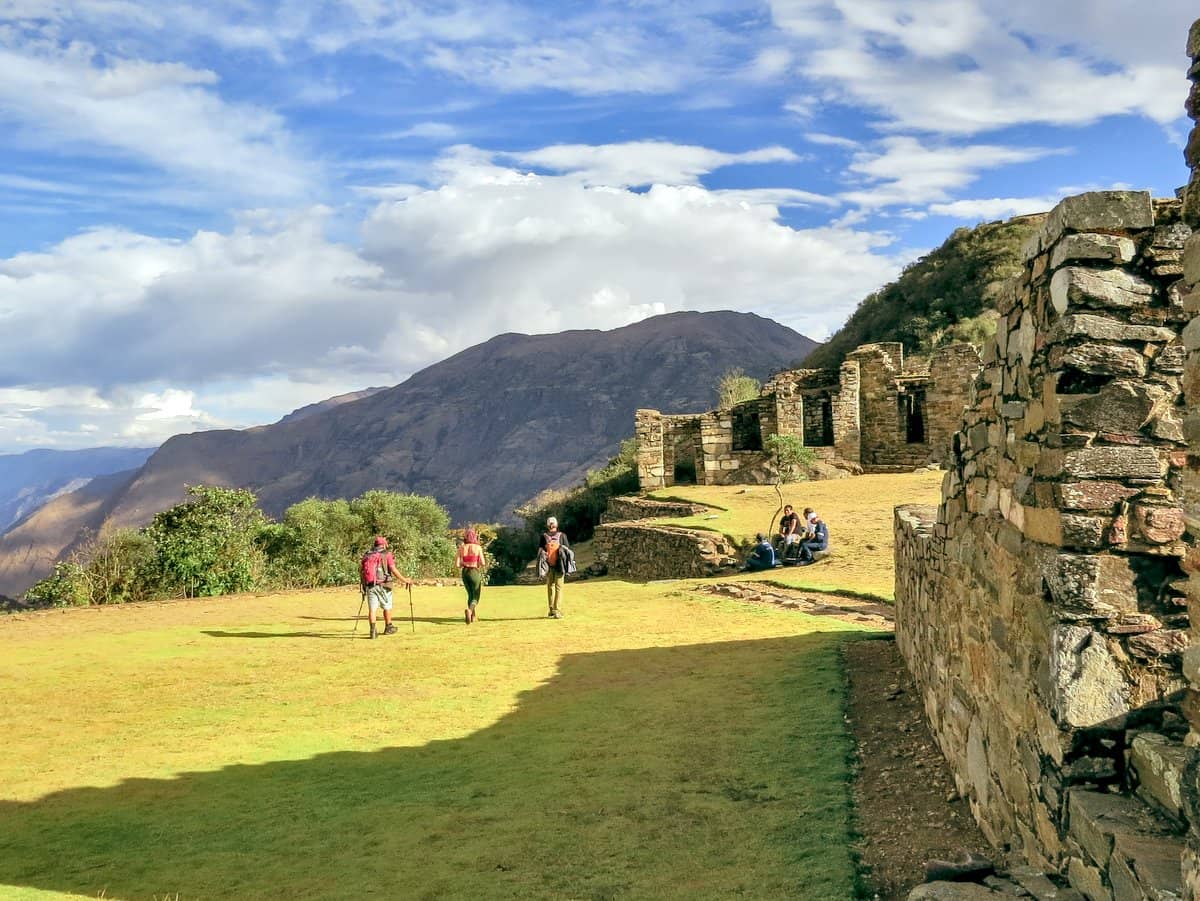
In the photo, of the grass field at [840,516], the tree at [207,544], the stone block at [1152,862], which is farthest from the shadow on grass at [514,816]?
the tree at [207,544]

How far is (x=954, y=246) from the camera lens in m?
54.3

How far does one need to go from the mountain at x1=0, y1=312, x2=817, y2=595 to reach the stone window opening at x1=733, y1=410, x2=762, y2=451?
75926 millimetres

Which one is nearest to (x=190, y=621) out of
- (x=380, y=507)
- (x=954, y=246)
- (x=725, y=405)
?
(x=380, y=507)

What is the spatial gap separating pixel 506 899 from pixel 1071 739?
11.4 feet

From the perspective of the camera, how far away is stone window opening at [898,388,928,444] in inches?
1446

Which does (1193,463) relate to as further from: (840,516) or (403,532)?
(403,532)

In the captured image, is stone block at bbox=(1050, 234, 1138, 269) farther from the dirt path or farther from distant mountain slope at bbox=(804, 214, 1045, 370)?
distant mountain slope at bbox=(804, 214, 1045, 370)

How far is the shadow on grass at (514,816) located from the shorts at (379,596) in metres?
4.89

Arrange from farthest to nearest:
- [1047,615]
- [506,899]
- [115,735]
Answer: [115,735], [506,899], [1047,615]

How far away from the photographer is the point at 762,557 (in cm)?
2003

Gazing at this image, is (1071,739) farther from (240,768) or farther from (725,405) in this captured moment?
(725,405)

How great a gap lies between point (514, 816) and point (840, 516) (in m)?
19.0

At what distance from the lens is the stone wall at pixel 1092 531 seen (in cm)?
396

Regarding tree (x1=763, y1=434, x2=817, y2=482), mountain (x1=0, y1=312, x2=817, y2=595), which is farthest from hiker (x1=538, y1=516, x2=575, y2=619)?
mountain (x1=0, y1=312, x2=817, y2=595)
